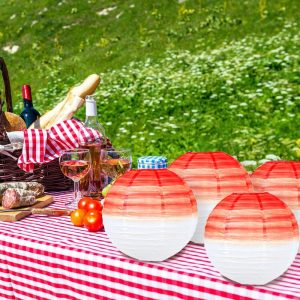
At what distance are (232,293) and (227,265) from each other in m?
0.09

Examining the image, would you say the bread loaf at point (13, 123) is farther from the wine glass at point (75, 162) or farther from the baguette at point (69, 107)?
the wine glass at point (75, 162)

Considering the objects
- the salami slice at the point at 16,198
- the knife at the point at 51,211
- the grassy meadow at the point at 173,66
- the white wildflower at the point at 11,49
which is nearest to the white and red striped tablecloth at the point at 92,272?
the knife at the point at 51,211

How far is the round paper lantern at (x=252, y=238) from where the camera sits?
1722 mm

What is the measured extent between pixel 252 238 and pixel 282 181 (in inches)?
15.9

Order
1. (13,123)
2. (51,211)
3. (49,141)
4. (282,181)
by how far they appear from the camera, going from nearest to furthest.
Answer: (282,181) < (51,211) < (49,141) < (13,123)

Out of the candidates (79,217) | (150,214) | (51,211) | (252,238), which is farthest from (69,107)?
(252,238)

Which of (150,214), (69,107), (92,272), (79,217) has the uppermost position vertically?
(69,107)

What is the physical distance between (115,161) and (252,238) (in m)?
1.08

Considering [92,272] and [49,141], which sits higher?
[49,141]

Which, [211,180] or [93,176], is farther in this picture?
[93,176]

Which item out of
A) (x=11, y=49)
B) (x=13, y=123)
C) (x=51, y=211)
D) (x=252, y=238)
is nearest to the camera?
(x=252, y=238)

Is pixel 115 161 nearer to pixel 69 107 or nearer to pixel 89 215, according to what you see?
pixel 89 215

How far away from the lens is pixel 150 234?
194cm

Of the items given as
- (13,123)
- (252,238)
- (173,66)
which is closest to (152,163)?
(252,238)
